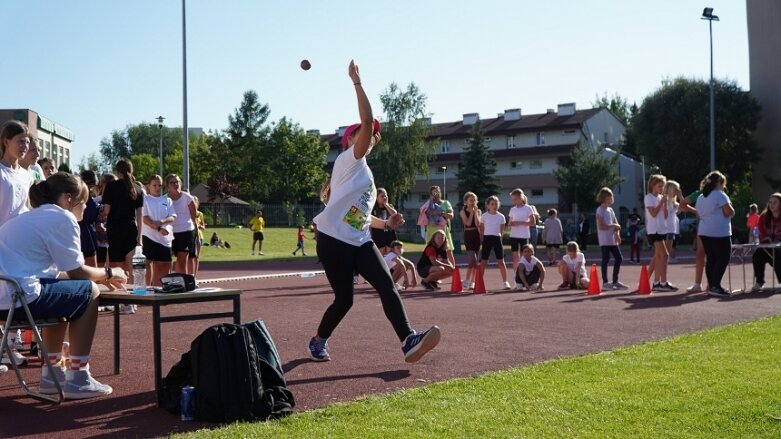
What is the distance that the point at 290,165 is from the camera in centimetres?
9438

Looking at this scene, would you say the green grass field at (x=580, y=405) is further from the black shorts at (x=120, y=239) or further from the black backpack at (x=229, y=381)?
the black shorts at (x=120, y=239)

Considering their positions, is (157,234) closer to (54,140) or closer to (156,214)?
(156,214)

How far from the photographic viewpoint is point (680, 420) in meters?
5.16

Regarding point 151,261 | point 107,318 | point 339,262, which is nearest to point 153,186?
point 151,261

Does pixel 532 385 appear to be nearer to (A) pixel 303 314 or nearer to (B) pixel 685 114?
(A) pixel 303 314

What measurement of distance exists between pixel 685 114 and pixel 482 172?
53.5ft

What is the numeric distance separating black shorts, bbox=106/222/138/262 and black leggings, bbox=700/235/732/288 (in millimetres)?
9356

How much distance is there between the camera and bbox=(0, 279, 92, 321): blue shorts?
599 centimetres

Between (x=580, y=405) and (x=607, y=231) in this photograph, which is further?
(x=607, y=231)

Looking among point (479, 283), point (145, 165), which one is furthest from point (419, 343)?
point (145, 165)

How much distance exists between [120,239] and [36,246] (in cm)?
590

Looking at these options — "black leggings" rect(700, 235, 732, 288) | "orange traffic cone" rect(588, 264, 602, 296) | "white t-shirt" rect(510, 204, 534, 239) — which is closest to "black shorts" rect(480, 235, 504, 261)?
"white t-shirt" rect(510, 204, 534, 239)

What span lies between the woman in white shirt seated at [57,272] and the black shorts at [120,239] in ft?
18.1

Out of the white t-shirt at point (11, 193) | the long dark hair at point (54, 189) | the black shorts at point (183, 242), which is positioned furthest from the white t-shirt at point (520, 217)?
the long dark hair at point (54, 189)
